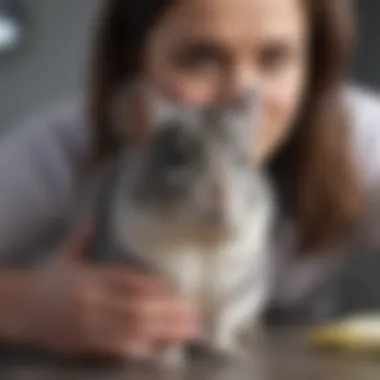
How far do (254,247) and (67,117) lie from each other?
0.41 meters

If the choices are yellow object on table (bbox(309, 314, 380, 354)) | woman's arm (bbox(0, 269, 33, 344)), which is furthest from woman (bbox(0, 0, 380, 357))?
yellow object on table (bbox(309, 314, 380, 354))

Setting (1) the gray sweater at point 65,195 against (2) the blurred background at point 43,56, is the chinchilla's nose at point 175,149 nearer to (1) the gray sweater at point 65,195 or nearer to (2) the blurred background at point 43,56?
(1) the gray sweater at point 65,195

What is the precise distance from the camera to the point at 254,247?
2.82ft

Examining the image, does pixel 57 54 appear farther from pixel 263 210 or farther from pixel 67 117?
pixel 263 210

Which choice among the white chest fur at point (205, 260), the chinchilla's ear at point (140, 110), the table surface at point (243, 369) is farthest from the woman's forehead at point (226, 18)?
the table surface at point (243, 369)

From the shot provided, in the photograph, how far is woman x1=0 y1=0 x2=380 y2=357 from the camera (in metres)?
1.00

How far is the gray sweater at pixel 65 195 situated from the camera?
1.09 metres

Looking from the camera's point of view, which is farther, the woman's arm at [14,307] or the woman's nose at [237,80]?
the woman's nose at [237,80]

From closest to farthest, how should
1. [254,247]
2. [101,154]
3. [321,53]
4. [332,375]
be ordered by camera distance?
[332,375] → [254,247] → [101,154] → [321,53]

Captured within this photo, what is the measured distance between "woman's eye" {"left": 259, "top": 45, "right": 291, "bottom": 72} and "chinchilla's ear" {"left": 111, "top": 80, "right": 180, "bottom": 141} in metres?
0.18

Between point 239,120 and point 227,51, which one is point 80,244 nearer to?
point 239,120

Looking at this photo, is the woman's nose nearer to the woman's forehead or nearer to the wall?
the woman's forehead

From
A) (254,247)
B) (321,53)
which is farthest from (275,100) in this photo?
(254,247)

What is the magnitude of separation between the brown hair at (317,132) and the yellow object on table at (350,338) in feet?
0.81
